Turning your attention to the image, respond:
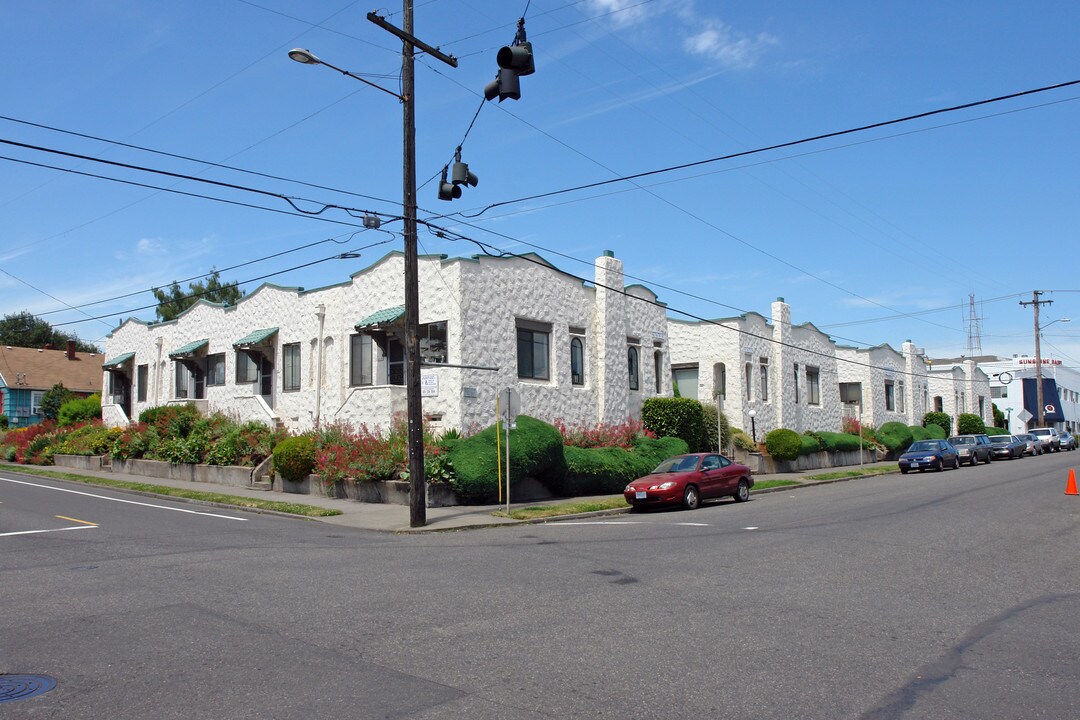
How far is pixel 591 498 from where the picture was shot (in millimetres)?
23312

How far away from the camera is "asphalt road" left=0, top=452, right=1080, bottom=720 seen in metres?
5.81

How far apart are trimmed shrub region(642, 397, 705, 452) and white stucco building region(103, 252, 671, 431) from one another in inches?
18.9

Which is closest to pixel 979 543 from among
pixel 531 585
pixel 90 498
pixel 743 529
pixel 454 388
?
pixel 743 529

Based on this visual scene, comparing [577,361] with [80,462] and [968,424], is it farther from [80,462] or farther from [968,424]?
[968,424]

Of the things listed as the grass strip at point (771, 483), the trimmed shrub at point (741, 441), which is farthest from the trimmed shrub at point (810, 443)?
the grass strip at point (771, 483)

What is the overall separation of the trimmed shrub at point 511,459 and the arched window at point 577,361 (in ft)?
15.9

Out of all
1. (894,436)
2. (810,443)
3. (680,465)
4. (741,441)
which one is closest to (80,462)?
(680,465)

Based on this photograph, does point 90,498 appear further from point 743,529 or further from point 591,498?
point 743,529

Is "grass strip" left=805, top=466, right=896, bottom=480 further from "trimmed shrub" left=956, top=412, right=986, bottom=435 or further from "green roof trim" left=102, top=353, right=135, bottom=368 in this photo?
"green roof trim" left=102, top=353, right=135, bottom=368

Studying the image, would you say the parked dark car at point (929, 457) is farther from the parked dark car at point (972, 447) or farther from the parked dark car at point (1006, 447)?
the parked dark car at point (1006, 447)

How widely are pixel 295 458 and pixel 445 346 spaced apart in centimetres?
524

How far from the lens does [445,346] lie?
24906 millimetres

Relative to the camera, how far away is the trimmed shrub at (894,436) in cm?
4609

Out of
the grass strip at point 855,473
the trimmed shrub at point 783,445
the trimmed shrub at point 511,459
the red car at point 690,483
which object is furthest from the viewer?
the trimmed shrub at point 783,445
